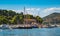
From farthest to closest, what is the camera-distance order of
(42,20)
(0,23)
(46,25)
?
(46,25), (42,20), (0,23)

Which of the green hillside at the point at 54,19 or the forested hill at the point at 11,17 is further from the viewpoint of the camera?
the green hillside at the point at 54,19

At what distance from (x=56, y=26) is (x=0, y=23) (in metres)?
8.78

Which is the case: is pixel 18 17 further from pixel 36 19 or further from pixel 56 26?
pixel 56 26

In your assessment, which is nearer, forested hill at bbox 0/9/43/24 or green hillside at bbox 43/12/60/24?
forested hill at bbox 0/9/43/24

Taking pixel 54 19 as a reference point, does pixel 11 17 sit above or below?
above

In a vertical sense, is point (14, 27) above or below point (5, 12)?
below

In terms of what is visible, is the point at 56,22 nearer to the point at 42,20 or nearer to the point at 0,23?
the point at 42,20

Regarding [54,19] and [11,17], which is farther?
[54,19]

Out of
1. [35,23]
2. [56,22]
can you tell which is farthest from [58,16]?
[35,23]

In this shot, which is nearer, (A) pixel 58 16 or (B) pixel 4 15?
(B) pixel 4 15

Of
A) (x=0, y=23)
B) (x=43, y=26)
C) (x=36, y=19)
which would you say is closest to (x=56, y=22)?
(x=43, y=26)

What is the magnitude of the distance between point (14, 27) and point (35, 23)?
2.51 meters

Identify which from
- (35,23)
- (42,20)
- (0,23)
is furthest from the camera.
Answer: (42,20)

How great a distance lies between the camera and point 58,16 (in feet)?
88.0
